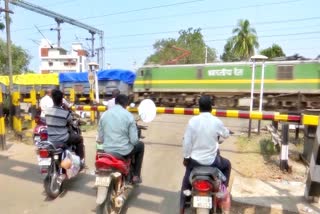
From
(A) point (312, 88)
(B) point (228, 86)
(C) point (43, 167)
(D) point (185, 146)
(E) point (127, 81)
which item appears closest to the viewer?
(D) point (185, 146)

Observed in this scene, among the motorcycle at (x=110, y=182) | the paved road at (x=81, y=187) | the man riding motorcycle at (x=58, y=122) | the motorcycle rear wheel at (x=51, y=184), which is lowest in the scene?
Answer: the paved road at (x=81, y=187)

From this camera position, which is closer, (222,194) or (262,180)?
(222,194)

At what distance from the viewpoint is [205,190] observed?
3701mm

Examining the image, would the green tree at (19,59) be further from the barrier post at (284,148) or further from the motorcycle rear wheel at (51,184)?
the barrier post at (284,148)

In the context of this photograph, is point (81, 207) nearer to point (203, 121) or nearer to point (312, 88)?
point (203, 121)

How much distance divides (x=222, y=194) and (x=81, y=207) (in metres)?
2.18

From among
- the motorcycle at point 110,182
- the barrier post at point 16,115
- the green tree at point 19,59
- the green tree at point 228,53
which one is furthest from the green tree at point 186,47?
the motorcycle at point 110,182

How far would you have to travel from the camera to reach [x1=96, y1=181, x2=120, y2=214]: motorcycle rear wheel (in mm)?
4344

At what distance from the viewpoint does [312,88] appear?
19.2 m

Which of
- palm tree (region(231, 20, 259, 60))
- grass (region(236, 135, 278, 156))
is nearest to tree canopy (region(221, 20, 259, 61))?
palm tree (region(231, 20, 259, 60))

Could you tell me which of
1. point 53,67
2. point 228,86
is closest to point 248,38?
point 228,86

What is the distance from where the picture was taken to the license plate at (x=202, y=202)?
12.1 feet

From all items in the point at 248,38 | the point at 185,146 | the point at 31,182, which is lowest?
the point at 31,182

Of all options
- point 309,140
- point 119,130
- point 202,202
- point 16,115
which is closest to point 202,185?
point 202,202
